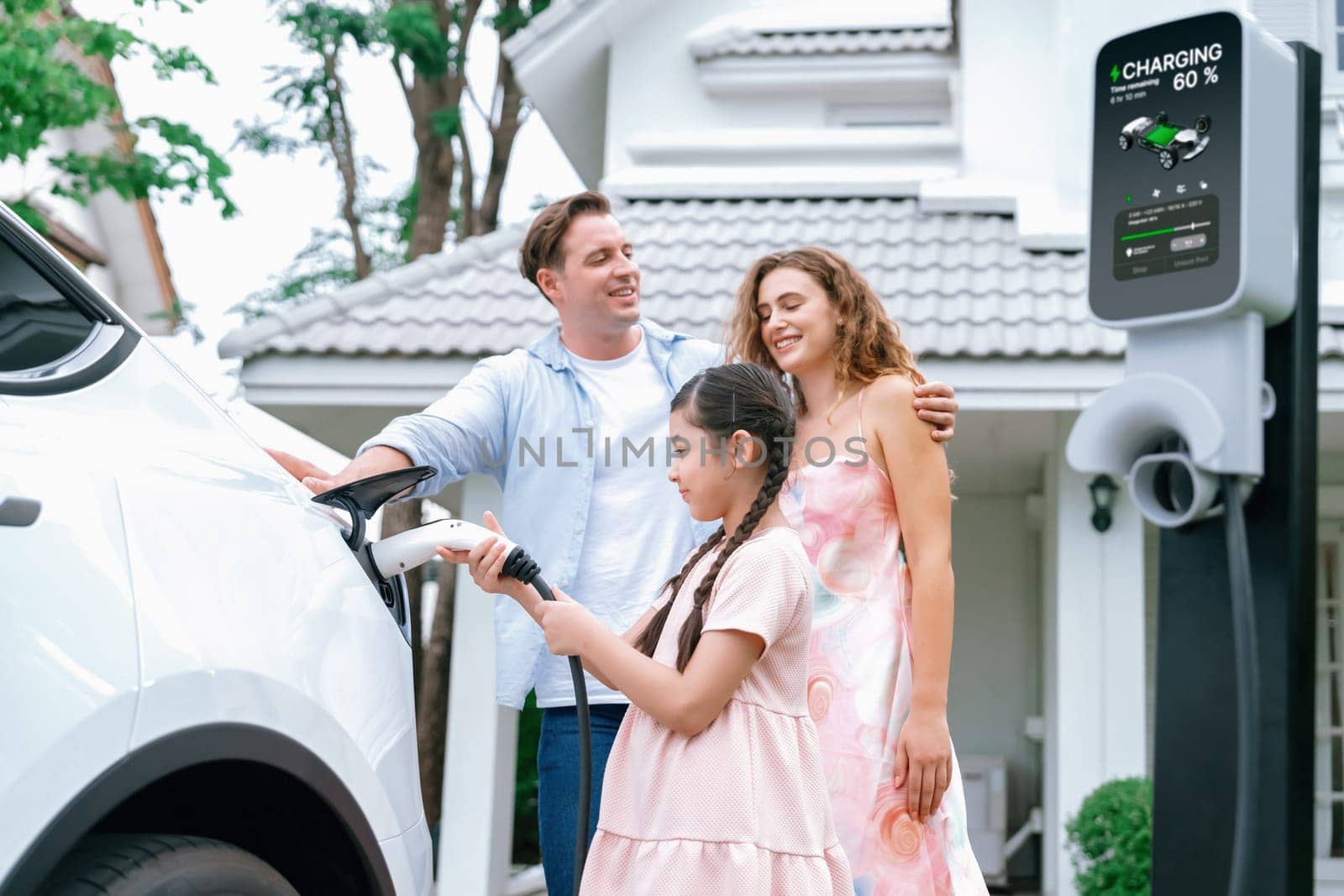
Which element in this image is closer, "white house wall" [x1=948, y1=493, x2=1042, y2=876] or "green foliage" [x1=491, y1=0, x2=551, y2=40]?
"white house wall" [x1=948, y1=493, x2=1042, y2=876]

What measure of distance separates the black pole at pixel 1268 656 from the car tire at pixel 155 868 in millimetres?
1427

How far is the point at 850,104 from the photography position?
9.39 meters

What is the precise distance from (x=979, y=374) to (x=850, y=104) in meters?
3.93

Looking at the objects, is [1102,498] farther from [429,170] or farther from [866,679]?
[429,170]

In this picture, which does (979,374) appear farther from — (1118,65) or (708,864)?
(708,864)

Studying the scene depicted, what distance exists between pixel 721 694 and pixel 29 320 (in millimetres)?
1065

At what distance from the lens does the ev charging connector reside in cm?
209

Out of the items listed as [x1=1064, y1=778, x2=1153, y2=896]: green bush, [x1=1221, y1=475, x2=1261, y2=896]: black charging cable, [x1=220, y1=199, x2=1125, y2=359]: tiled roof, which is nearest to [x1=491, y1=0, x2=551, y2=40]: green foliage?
[x1=220, y1=199, x2=1125, y2=359]: tiled roof

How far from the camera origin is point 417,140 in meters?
13.5

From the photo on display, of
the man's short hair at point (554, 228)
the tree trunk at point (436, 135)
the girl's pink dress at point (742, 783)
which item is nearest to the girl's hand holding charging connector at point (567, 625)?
the girl's pink dress at point (742, 783)

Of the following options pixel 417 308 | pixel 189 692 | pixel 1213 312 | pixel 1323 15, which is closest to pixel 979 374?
pixel 417 308

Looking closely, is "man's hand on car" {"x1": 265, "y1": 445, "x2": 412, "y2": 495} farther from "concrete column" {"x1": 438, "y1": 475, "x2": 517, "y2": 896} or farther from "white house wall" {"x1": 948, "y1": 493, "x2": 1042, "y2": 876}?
"white house wall" {"x1": 948, "y1": 493, "x2": 1042, "y2": 876}

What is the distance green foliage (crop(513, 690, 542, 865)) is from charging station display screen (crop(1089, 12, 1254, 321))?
8846 millimetres

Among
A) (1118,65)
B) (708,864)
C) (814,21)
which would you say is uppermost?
(814,21)
